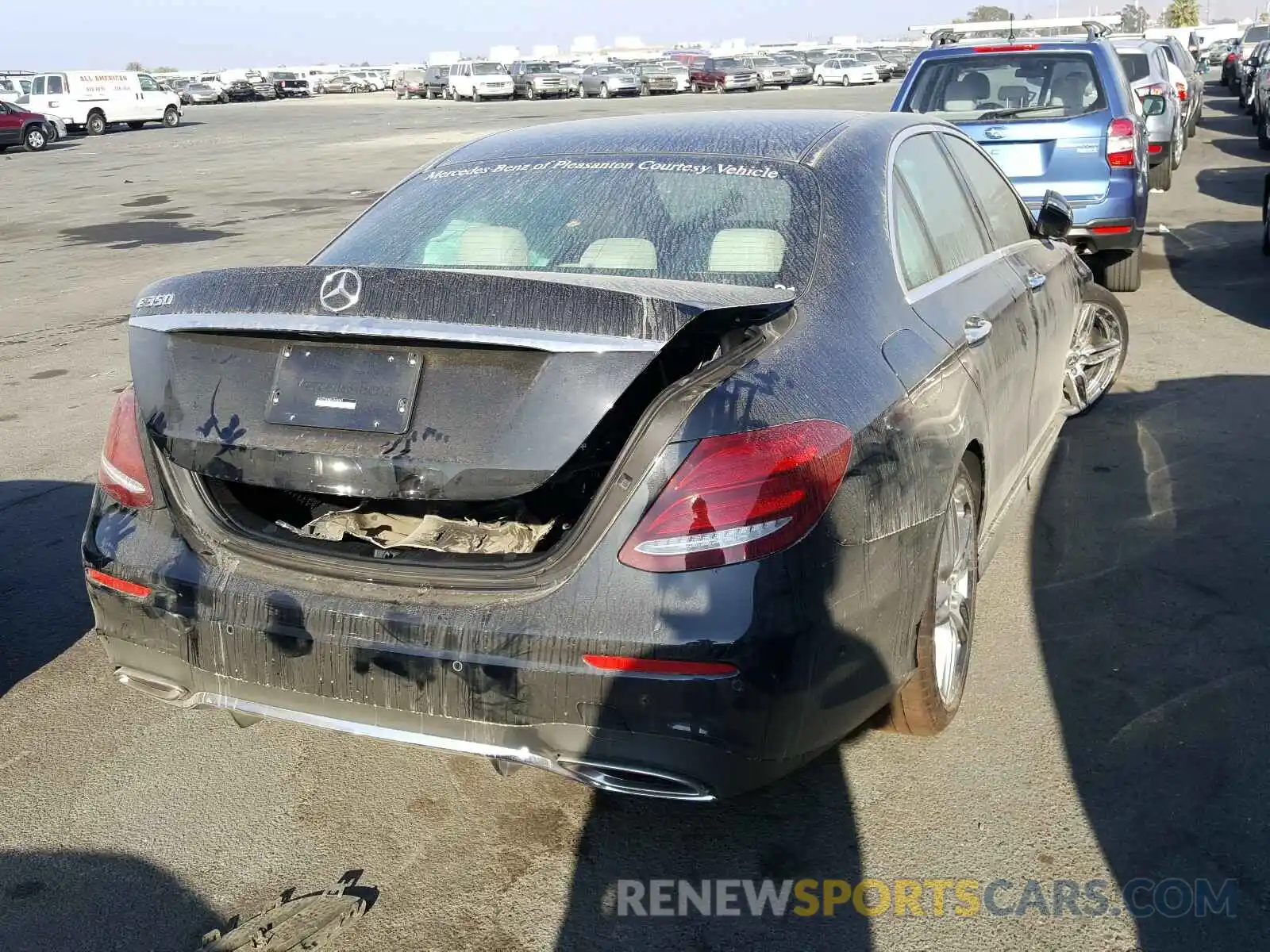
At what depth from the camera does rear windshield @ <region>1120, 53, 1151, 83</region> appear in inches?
622

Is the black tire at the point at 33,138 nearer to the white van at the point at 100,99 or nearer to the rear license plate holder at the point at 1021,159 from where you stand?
the white van at the point at 100,99

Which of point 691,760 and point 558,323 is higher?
point 558,323

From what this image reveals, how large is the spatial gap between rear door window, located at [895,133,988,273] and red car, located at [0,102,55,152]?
3576 cm

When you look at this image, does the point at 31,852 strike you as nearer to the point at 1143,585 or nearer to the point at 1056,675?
the point at 1056,675

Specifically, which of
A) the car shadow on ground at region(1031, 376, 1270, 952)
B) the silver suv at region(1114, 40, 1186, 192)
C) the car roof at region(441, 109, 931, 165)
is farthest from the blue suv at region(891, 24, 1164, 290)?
the car roof at region(441, 109, 931, 165)

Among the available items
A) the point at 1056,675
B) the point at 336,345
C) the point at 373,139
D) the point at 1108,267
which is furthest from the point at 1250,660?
the point at 373,139

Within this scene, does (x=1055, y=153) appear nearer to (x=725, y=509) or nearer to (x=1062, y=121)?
(x=1062, y=121)

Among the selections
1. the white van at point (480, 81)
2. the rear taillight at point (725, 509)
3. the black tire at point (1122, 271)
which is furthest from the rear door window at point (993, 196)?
the white van at point (480, 81)

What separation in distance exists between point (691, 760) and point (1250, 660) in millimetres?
2153

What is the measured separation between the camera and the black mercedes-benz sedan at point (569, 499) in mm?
2561

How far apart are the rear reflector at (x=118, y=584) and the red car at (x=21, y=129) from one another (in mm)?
35975

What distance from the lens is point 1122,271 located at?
9.80m

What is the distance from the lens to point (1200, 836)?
298 cm

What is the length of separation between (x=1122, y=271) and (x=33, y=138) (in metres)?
33.8
